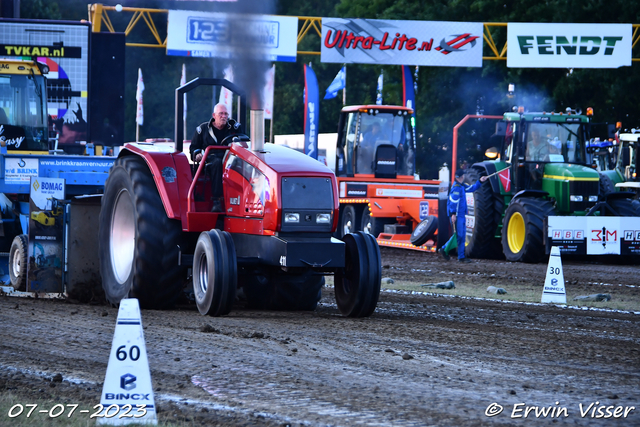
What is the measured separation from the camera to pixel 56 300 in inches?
402

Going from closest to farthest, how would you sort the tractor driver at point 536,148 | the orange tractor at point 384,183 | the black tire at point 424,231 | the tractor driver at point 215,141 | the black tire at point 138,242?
the black tire at point 138,242
the tractor driver at point 215,141
the tractor driver at point 536,148
the black tire at point 424,231
the orange tractor at point 384,183

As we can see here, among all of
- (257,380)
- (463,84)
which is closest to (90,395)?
(257,380)

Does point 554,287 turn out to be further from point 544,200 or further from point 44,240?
point 544,200

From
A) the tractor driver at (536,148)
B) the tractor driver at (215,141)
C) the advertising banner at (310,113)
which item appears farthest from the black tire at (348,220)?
the tractor driver at (215,141)

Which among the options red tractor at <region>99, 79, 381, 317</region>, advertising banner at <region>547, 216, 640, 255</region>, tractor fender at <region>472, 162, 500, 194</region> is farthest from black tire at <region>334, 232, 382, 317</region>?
tractor fender at <region>472, 162, 500, 194</region>

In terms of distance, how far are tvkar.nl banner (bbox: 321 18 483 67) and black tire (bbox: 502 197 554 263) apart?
8.91 metres

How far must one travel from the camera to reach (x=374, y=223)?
2073 cm

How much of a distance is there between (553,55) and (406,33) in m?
4.04

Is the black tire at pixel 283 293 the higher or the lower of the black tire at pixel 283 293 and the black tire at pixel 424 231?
the lower

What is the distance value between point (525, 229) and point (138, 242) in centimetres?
991

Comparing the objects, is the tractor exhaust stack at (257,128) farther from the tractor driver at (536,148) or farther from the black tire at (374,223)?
the black tire at (374,223)

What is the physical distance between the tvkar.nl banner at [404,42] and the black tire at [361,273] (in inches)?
679

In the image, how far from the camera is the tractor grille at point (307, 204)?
328 inches

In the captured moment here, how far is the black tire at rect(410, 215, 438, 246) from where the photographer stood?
18.8m
